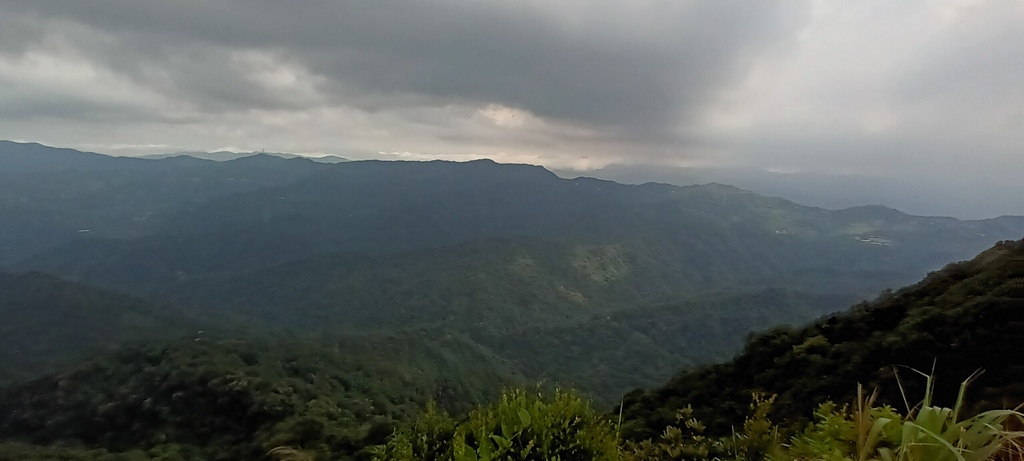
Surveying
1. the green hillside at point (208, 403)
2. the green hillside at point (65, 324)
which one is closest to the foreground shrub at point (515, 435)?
the green hillside at point (208, 403)

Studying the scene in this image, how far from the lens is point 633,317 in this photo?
176 meters

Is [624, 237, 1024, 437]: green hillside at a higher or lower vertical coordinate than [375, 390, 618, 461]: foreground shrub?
lower

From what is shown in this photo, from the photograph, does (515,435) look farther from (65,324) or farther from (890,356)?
(65,324)

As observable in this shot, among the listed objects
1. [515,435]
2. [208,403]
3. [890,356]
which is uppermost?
[515,435]

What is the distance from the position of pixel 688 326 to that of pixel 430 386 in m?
101

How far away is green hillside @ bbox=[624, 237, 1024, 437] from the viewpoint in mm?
11094

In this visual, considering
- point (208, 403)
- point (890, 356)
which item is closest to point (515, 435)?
point (890, 356)

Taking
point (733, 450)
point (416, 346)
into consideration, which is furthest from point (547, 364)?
point (733, 450)

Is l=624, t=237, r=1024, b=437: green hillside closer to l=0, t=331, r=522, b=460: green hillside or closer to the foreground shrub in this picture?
the foreground shrub

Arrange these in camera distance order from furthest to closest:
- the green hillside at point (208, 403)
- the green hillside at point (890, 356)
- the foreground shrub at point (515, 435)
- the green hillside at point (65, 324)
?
the green hillside at point (65, 324)
the green hillside at point (208, 403)
the green hillside at point (890, 356)
the foreground shrub at point (515, 435)

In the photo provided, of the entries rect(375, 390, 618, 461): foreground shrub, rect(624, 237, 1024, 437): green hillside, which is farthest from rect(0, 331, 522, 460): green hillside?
rect(375, 390, 618, 461): foreground shrub

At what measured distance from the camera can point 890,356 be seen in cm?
1391

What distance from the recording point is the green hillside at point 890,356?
11094 mm

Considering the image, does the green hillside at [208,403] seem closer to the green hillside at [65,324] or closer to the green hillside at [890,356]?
the green hillside at [65,324]
